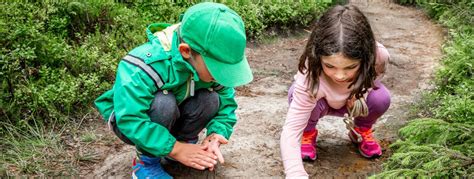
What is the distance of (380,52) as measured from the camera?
2.67m

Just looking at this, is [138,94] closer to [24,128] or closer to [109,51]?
[24,128]

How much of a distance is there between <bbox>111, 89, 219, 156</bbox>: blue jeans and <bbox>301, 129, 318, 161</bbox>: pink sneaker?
633 millimetres

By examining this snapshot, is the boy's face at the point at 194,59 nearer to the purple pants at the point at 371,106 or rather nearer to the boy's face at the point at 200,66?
the boy's face at the point at 200,66

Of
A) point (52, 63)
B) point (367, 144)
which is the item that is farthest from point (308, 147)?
point (52, 63)

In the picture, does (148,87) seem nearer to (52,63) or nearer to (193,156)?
(193,156)

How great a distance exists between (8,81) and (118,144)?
0.85m

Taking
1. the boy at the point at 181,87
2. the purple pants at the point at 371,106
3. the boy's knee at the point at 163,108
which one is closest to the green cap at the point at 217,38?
the boy at the point at 181,87

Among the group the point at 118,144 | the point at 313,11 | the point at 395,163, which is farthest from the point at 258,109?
the point at 313,11

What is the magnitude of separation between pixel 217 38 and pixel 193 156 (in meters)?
0.73

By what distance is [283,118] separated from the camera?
3.56m

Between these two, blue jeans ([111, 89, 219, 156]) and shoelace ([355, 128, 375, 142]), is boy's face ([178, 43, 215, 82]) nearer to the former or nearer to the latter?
blue jeans ([111, 89, 219, 156])

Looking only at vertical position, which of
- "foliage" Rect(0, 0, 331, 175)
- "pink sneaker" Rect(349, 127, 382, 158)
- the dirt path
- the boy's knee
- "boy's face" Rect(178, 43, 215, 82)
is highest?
"boy's face" Rect(178, 43, 215, 82)

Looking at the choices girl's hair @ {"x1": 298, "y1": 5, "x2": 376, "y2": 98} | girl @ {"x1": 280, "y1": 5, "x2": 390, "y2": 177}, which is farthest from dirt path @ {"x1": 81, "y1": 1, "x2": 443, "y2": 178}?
girl's hair @ {"x1": 298, "y1": 5, "x2": 376, "y2": 98}

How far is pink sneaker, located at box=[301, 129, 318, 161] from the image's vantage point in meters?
2.90
